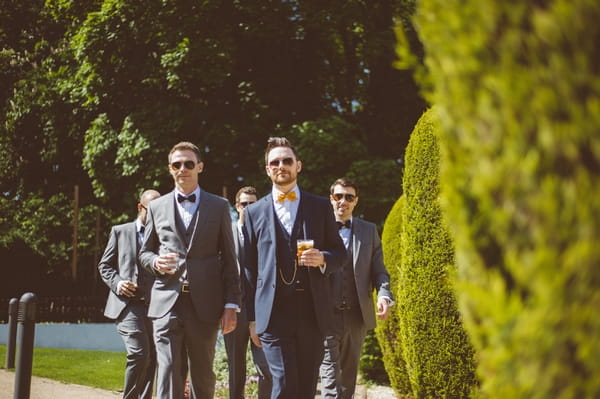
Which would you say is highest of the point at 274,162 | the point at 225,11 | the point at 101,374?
the point at 225,11

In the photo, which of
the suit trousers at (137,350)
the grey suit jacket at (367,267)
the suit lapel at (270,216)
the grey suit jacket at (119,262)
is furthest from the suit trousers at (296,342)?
the grey suit jacket at (119,262)

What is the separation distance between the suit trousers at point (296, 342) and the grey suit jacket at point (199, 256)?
86 centimetres

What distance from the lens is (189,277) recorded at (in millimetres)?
5402

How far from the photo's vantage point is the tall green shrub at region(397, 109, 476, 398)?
21.3 feet

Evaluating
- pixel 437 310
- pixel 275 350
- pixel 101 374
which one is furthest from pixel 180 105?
pixel 275 350

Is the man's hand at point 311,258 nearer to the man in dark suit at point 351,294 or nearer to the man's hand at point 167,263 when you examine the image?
the man's hand at point 167,263

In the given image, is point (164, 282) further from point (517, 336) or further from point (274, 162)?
point (517, 336)

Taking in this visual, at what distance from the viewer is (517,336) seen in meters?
1.77

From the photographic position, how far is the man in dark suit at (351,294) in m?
6.58

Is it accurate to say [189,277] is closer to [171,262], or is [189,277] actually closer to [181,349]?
[171,262]

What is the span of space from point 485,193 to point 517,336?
42 centimetres

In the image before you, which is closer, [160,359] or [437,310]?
[160,359]

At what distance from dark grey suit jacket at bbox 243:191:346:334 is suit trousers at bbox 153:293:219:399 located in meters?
0.61

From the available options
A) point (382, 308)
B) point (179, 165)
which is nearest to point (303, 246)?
point (179, 165)
